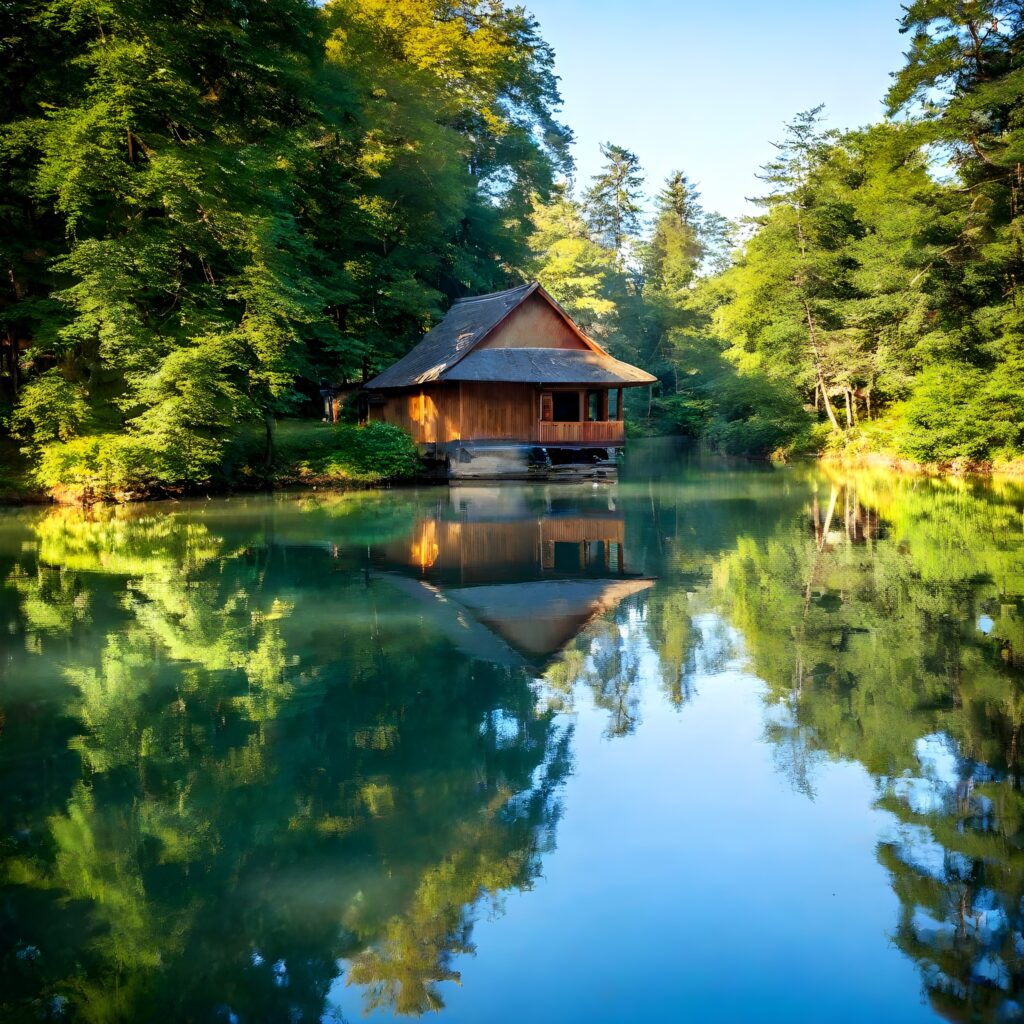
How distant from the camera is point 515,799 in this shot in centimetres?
504

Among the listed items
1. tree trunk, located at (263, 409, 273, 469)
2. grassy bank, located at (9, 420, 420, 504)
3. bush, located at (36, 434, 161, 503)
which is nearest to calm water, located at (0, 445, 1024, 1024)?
bush, located at (36, 434, 161, 503)

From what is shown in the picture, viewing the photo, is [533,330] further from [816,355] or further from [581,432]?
[816,355]

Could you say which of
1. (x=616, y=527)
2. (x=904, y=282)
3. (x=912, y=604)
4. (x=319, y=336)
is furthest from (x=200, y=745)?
(x=904, y=282)

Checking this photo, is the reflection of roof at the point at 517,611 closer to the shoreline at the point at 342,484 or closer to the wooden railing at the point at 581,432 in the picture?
the shoreline at the point at 342,484

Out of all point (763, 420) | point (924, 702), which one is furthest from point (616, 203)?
point (924, 702)

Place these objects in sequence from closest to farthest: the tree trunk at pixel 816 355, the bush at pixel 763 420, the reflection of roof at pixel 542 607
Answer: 1. the reflection of roof at pixel 542 607
2. the tree trunk at pixel 816 355
3. the bush at pixel 763 420

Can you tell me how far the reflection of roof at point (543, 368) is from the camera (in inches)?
1136

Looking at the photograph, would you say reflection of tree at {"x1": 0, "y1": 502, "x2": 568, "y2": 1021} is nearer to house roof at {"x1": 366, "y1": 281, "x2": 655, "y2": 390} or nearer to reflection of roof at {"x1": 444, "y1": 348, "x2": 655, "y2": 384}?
reflection of roof at {"x1": 444, "y1": 348, "x2": 655, "y2": 384}

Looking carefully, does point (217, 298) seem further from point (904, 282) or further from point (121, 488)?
point (904, 282)

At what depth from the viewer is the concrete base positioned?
97.9 feet

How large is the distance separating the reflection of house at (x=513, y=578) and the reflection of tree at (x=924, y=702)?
159 cm

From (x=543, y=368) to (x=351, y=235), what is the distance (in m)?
8.87

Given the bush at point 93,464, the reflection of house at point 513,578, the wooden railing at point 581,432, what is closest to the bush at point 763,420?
the wooden railing at point 581,432

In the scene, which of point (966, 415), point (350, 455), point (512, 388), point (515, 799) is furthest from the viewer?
Result: point (512, 388)
